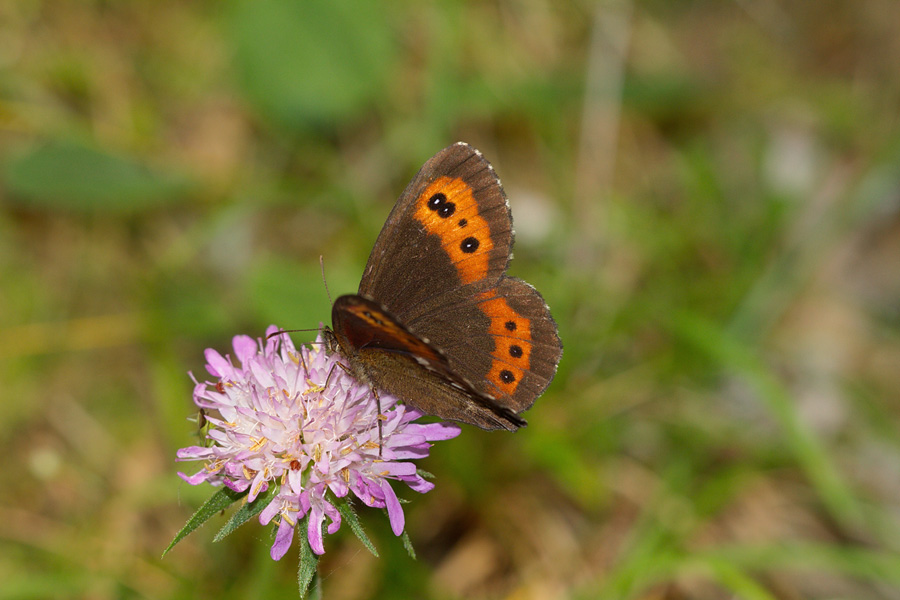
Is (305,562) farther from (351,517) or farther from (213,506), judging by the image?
(213,506)

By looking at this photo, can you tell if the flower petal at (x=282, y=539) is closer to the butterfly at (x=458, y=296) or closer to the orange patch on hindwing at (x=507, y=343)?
the butterfly at (x=458, y=296)

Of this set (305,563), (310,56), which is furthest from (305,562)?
(310,56)

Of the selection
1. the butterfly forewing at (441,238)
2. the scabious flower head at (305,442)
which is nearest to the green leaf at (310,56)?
the butterfly forewing at (441,238)

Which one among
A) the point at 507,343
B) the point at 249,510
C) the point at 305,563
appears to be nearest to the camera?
the point at 305,563

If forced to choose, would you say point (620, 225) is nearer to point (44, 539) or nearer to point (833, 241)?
point (833, 241)

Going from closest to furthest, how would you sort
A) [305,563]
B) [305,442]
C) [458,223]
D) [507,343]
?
[305,563] → [305,442] → [507,343] → [458,223]

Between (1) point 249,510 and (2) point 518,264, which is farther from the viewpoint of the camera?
(2) point 518,264
